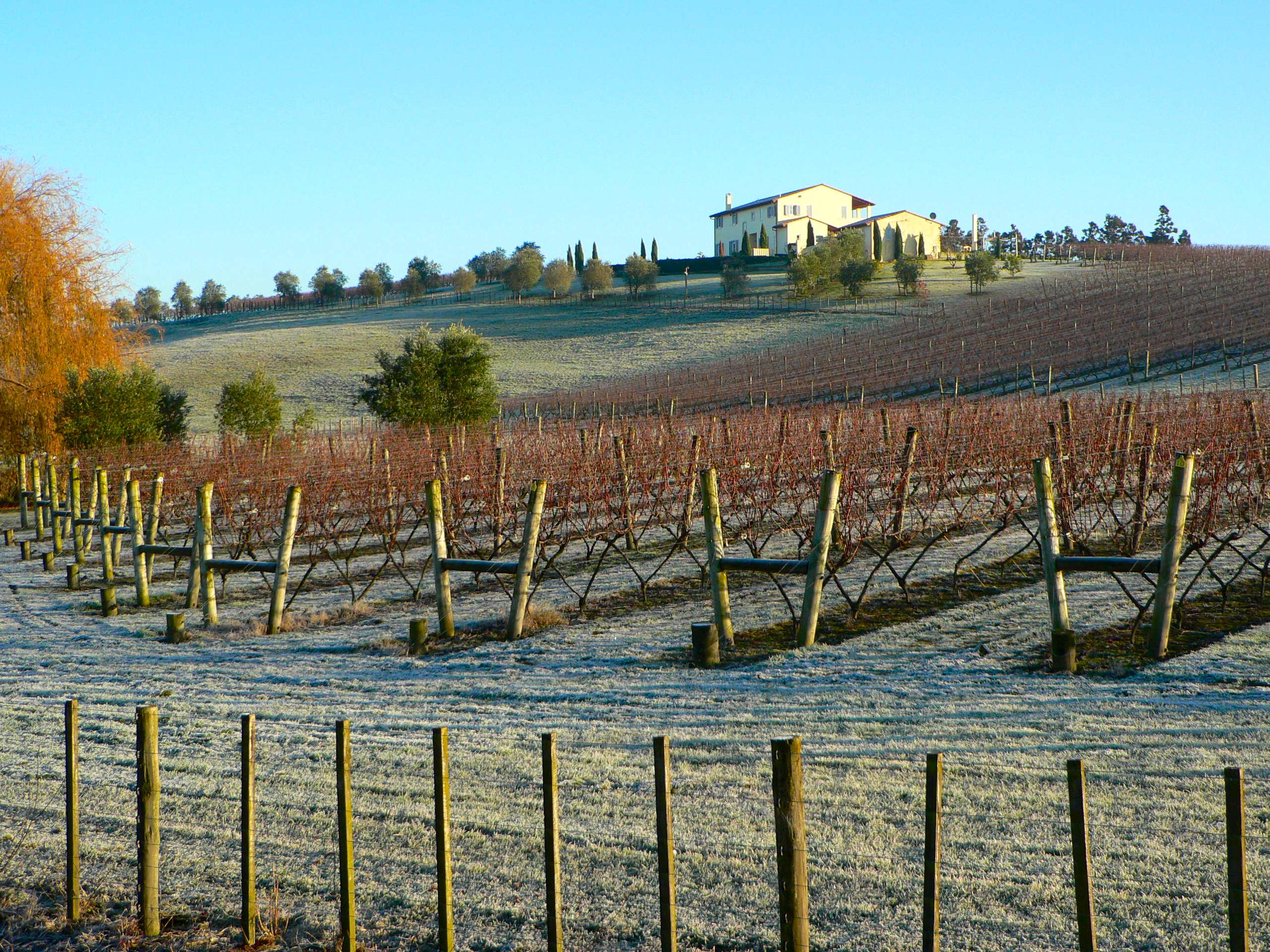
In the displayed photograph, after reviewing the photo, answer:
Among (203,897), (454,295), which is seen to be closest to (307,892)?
(203,897)

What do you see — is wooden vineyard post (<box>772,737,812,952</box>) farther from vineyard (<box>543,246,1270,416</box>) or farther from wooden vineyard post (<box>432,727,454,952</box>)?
vineyard (<box>543,246,1270,416</box>)

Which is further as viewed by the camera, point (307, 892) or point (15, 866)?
point (15, 866)

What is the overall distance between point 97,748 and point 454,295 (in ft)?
283

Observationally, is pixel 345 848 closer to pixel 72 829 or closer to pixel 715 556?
pixel 72 829

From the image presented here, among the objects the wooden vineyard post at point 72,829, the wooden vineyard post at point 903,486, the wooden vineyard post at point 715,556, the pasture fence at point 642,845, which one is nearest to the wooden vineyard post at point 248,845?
the pasture fence at point 642,845

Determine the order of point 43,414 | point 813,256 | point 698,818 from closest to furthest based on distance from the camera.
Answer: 1. point 698,818
2. point 43,414
3. point 813,256

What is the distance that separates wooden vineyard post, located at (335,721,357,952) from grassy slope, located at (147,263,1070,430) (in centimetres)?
4115

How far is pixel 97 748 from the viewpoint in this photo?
5852mm

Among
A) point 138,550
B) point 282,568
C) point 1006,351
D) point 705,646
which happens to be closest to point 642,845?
point 705,646

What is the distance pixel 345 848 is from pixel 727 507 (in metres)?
9.28

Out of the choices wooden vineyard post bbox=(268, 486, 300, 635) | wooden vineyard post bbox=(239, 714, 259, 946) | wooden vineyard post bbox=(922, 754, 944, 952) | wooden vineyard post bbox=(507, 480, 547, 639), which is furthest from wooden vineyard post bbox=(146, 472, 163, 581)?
wooden vineyard post bbox=(922, 754, 944, 952)

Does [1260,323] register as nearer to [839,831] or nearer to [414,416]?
[414,416]

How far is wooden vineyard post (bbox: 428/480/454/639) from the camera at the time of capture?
890 centimetres

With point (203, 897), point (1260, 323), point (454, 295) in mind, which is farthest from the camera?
point (454, 295)
